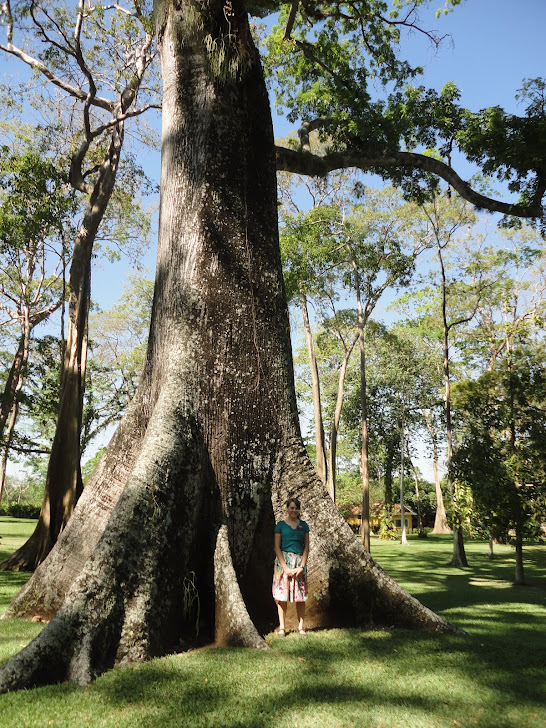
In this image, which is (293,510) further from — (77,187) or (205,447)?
(77,187)

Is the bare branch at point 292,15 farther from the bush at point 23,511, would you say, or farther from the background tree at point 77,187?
the bush at point 23,511

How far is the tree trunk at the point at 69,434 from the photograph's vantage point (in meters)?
10.5

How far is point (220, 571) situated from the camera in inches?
171

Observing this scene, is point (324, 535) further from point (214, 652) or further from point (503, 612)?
point (503, 612)

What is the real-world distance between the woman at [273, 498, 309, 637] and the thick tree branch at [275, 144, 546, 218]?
17.4 ft

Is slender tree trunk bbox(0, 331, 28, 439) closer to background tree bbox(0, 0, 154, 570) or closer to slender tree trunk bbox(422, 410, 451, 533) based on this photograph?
background tree bbox(0, 0, 154, 570)

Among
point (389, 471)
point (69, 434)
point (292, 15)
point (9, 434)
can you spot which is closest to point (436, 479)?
point (389, 471)

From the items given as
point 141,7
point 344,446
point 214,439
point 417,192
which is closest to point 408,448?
point 344,446

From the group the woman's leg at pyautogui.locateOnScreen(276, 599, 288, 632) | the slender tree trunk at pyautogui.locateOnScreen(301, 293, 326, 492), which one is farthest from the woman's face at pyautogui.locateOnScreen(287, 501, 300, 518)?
the slender tree trunk at pyautogui.locateOnScreen(301, 293, 326, 492)

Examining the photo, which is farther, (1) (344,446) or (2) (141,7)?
(1) (344,446)

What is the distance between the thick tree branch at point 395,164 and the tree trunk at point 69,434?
234 inches

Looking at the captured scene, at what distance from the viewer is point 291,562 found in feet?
15.5

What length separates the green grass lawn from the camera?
2.83 meters

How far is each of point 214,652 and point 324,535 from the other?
5.20 ft
